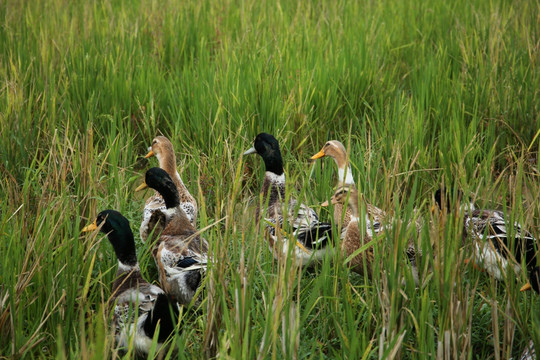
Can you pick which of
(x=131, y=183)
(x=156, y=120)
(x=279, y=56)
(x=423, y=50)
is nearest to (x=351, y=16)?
(x=423, y=50)

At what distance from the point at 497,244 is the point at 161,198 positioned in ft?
6.88

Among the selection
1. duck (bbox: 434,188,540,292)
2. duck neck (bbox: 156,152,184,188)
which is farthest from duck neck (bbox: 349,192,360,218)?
duck neck (bbox: 156,152,184,188)

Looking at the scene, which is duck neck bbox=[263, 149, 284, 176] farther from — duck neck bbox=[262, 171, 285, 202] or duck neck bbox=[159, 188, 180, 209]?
duck neck bbox=[159, 188, 180, 209]

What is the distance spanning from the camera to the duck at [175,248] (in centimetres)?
351

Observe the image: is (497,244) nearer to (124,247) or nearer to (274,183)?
(274,183)

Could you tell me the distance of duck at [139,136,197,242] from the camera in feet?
14.1

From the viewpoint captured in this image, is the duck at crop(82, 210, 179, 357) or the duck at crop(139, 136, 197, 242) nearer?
the duck at crop(82, 210, 179, 357)

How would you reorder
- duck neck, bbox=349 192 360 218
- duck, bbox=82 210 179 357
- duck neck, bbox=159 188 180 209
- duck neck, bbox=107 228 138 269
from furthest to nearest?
duck neck, bbox=159 188 180 209
duck neck, bbox=349 192 360 218
duck neck, bbox=107 228 138 269
duck, bbox=82 210 179 357

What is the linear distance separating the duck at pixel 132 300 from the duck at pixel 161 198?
73 centimetres

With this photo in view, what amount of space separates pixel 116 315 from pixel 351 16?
509 centimetres

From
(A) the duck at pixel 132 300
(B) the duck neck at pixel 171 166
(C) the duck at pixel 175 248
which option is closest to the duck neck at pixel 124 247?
(A) the duck at pixel 132 300

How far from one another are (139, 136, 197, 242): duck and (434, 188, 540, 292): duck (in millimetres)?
1603

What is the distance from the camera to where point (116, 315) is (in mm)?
3189

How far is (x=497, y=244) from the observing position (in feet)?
11.8
